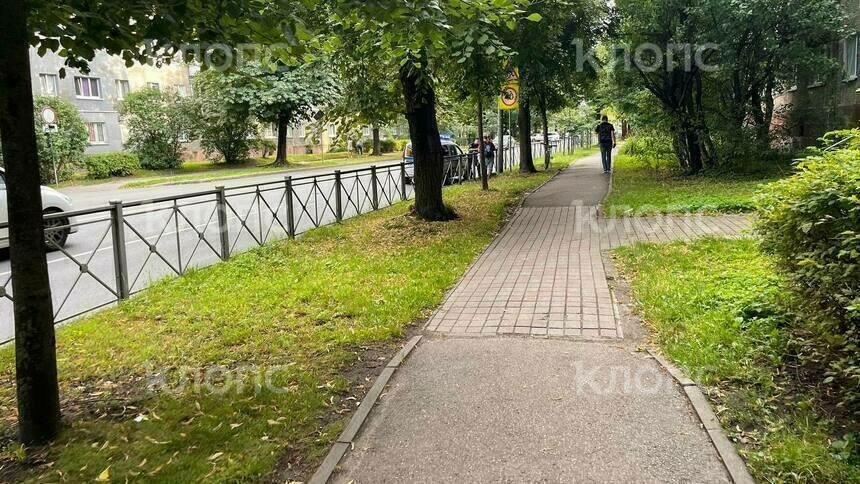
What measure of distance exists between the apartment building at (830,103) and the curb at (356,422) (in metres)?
16.4

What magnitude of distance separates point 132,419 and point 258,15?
276 centimetres

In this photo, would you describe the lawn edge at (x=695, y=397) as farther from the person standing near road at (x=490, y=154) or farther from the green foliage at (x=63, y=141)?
the green foliage at (x=63, y=141)

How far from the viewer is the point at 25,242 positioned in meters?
3.60

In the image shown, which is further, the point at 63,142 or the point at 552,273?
the point at 63,142

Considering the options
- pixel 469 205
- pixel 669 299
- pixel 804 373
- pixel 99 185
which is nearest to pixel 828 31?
pixel 469 205

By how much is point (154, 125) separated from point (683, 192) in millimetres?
31599

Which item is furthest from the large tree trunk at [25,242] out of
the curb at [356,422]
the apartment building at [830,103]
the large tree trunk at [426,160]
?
the apartment building at [830,103]

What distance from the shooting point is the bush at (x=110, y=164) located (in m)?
32.1

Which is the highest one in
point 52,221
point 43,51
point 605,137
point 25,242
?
point 43,51

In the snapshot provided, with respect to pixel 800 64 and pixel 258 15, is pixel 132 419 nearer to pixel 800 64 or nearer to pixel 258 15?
pixel 258 15

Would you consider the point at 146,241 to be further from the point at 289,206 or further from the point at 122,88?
the point at 122,88

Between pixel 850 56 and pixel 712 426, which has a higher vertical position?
pixel 850 56

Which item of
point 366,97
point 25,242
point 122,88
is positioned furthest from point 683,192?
point 122,88

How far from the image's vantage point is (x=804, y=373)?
4172 millimetres
